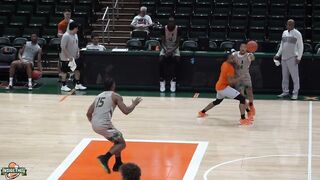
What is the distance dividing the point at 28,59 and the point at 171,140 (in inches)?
276

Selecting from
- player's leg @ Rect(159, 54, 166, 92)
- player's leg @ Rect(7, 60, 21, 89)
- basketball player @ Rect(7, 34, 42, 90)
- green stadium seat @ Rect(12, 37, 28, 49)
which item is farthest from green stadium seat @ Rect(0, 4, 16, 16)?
player's leg @ Rect(159, 54, 166, 92)

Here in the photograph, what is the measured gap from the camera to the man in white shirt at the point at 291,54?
18.1 m

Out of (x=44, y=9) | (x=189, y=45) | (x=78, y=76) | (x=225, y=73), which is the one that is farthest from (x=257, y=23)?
(x=225, y=73)

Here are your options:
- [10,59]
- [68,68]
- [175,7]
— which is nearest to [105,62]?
[68,68]

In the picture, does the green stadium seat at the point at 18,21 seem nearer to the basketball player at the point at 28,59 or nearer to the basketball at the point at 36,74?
the basketball player at the point at 28,59

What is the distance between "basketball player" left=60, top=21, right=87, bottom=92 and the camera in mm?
18680

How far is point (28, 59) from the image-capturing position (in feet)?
64.2

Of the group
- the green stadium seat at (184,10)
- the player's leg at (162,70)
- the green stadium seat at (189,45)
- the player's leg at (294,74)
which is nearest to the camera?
the player's leg at (294,74)

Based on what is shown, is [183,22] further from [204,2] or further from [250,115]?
[250,115]

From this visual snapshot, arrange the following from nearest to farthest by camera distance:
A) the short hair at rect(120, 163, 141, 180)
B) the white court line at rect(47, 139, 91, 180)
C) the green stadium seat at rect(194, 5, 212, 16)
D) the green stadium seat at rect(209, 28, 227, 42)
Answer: the short hair at rect(120, 163, 141, 180) → the white court line at rect(47, 139, 91, 180) → the green stadium seat at rect(209, 28, 227, 42) → the green stadium seat at rect(194, 5, 212, 16)

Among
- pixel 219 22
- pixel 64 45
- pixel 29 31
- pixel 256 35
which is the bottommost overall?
pixel 256 35

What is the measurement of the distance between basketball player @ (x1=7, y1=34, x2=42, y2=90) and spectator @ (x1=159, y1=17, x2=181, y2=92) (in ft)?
11.2

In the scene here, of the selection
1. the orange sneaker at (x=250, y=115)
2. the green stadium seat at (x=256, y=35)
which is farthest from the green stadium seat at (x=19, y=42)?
the orange sneaker at (x=250, y=115)

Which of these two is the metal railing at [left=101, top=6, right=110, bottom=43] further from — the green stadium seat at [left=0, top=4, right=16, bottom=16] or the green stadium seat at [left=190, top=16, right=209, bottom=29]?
the green stadium seat at [left=0, top=4, right=16, bottom=16]
